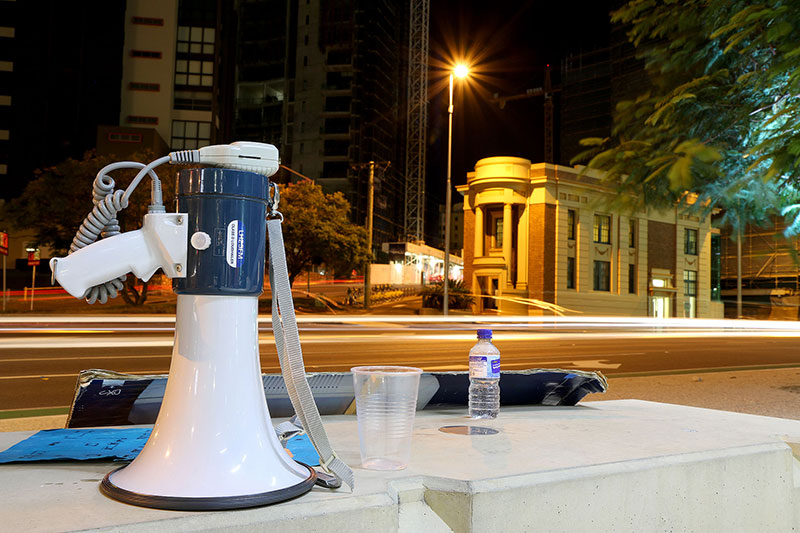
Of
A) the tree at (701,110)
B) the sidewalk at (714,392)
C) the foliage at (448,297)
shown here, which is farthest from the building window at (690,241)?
the tree at (701,110)

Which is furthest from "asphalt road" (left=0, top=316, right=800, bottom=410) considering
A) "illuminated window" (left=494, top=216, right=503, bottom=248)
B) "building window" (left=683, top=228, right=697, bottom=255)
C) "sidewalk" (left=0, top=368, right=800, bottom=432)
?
"building window" (left=683, top=228, right=697, bottom=255)

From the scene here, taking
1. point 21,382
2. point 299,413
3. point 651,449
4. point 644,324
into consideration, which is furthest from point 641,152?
point 644,324

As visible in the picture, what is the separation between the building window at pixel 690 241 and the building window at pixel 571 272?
443 inches

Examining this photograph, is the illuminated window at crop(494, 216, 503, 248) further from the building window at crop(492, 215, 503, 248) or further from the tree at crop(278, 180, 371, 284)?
the tree at crop(278, 180, 371, 284)

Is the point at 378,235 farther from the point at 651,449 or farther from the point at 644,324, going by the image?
the point at 651,449

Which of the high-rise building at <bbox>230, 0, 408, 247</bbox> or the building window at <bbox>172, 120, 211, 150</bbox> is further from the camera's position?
the high-rise building at <bbox>230, 0, 408, 247</bbox>

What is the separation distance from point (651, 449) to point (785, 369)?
1187cm

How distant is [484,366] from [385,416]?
3.44ft

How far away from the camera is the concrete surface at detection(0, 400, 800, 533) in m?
1.72

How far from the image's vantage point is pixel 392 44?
101 m

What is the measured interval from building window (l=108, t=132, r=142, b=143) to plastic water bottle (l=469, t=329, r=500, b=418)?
6445 centimetres

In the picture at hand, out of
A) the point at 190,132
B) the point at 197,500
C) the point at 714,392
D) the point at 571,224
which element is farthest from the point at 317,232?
the point at 190,132

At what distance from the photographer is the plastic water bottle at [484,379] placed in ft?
10.5

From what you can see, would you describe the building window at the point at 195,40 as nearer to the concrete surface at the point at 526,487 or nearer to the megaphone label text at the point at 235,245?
the concrete surface at the point at 526,487
